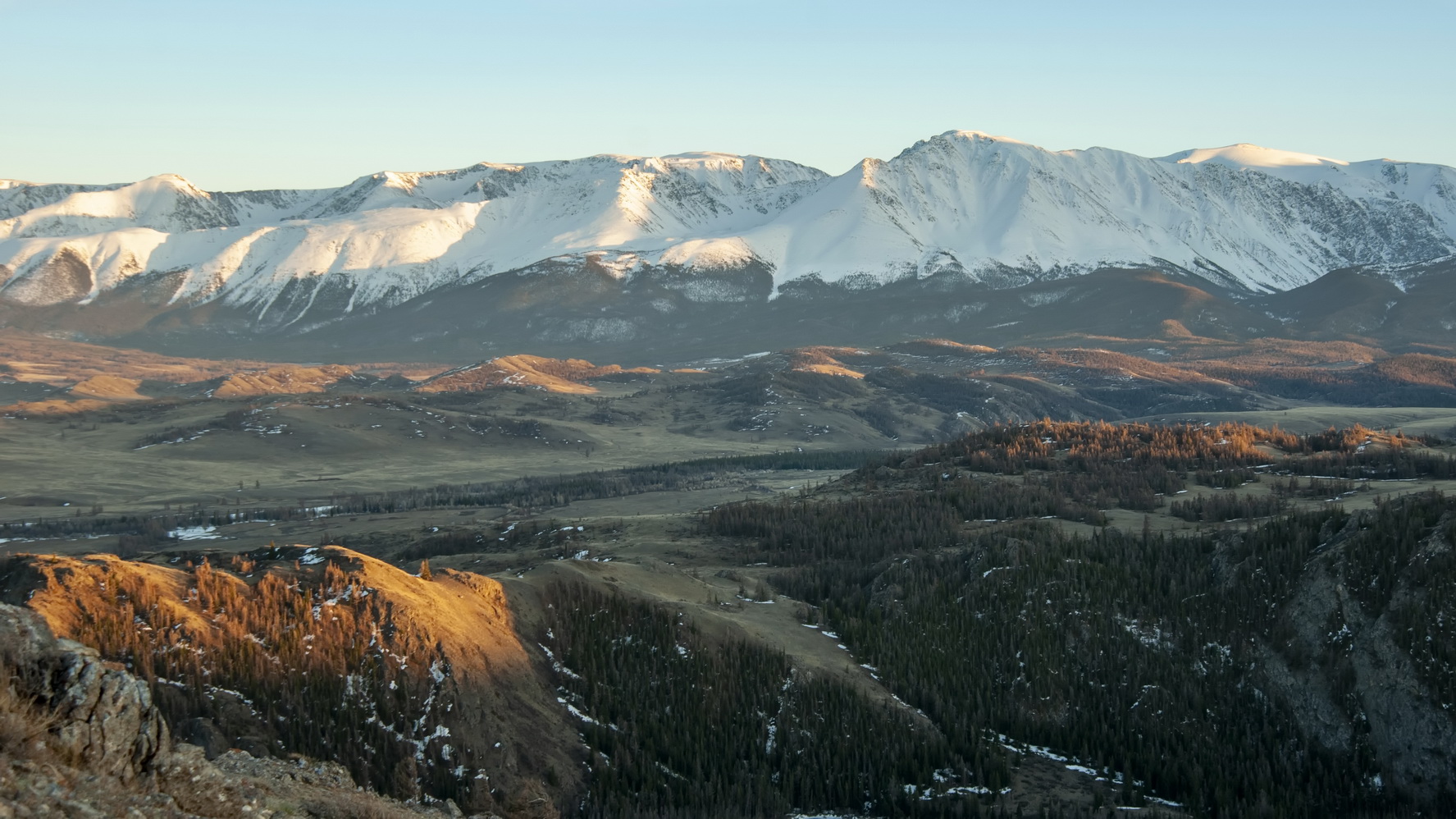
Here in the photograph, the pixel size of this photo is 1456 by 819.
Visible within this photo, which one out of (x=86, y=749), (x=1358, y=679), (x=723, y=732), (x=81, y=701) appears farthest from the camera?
(x=1358, y=679)

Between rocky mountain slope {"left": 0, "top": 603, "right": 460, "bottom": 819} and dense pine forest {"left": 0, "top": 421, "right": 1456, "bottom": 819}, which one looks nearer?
rocky mountain slope {"left": 0, "top": 603, "right": 460, "bottom": 819}

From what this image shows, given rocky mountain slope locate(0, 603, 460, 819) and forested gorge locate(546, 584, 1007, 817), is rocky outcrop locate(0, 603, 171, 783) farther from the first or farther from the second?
forested gorge locate(546, 584, 1007, 817)

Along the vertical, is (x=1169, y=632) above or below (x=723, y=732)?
above

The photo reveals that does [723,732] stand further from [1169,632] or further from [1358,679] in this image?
[1358,679]

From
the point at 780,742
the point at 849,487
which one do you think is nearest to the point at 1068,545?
the point at 780,742

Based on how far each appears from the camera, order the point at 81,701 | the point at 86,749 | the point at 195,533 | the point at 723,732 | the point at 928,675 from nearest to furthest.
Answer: the point at 86,749
the point at 81,701
the point at 723,732
the point at 928,675
the point at 195,533

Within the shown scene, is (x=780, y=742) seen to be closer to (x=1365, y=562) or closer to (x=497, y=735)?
(x=497, y=735)

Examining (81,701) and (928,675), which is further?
(928,675)

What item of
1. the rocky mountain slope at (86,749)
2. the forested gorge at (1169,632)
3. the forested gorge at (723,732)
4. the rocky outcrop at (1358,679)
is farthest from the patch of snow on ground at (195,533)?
the rocky mountain slope at (86,749)

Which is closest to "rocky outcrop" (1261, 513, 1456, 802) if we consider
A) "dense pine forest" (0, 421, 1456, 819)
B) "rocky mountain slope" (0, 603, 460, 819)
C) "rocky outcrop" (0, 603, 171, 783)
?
"dense pine forest" (0, 421, 1456, 819)

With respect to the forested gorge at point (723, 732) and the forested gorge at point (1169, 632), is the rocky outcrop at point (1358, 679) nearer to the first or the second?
the forested gorge at point (1169, 632)

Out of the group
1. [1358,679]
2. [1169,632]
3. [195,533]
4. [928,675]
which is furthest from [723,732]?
[195,533]
